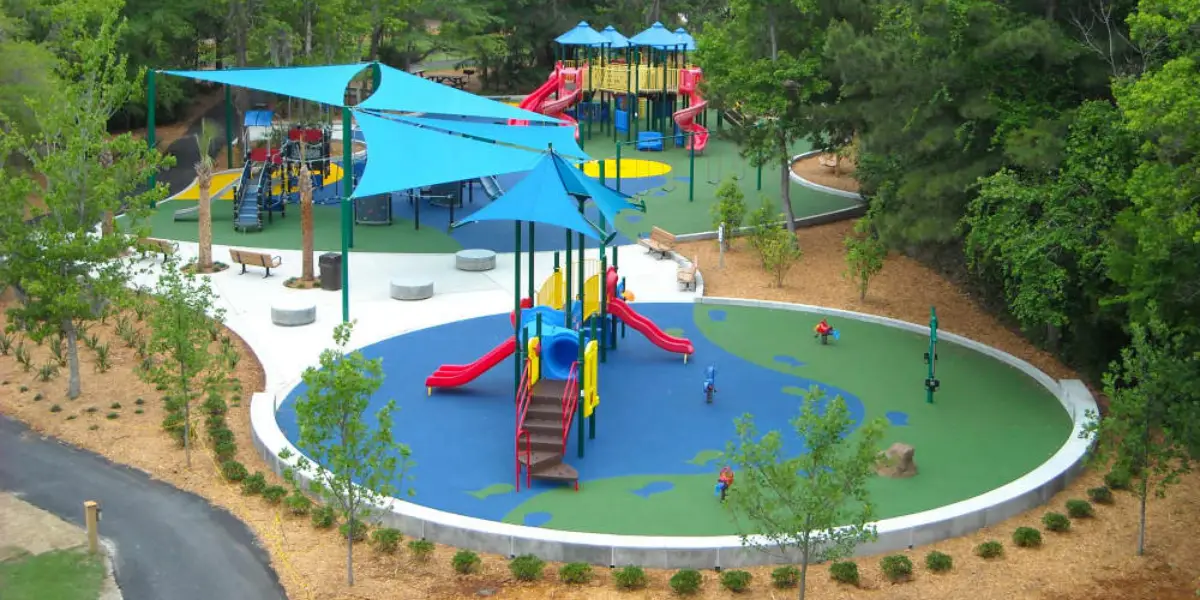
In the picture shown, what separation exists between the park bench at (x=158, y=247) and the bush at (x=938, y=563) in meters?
12.8

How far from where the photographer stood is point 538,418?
19625 mm

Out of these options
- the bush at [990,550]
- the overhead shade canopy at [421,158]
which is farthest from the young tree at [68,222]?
the bush at [990,550]

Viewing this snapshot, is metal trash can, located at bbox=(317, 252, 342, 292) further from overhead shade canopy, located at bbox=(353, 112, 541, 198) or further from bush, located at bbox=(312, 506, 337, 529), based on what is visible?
bush, located at bbox=(312, 506, 337, 529)

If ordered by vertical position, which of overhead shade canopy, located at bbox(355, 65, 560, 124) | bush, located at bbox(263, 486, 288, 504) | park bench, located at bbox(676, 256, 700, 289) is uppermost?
overhead shade canopy, located at bbox(355, 65, 560, 124)

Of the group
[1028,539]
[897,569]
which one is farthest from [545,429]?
[1028,539]

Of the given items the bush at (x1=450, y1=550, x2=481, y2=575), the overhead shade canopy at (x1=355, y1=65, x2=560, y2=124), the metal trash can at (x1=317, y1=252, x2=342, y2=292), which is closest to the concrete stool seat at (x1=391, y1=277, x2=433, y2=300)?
the metal trash can at (x1=317, y1=252, x2=342, y2=292)

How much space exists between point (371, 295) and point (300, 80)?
442 centimetres

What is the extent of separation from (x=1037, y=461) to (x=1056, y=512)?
176cm

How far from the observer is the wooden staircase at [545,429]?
1877 cm

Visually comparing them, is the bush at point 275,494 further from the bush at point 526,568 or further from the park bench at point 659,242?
the park bench at point 659,242

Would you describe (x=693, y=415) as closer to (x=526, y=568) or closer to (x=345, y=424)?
(x=526, y=568)

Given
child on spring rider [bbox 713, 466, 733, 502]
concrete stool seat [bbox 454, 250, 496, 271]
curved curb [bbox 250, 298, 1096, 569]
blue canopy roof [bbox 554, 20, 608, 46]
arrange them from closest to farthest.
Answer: curved curb [bbox 250, 298, 1096, 569] → child on spring rider [bbox 713, 466, 733, 502] → concrete stool seat [bbox 454, 250, 496, 271] → blue canopy roof [bbox 554, 20, 608, 46]

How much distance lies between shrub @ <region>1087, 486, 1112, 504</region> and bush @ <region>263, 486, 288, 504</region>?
1069cm

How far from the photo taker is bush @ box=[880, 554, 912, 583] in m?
16.4
